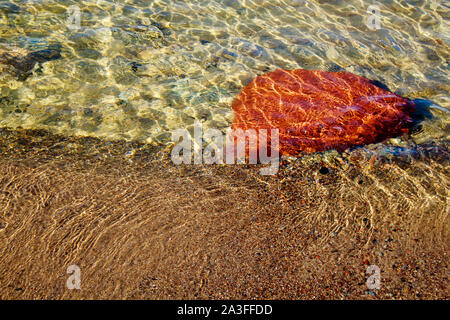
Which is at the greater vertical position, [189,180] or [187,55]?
[187,55]

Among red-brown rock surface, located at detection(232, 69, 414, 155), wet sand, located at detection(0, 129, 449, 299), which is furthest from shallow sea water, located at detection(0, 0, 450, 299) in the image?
red-brown rock surface, located at detection(232, 69, 414, 155)

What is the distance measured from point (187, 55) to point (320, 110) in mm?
2582

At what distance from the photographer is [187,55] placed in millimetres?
5699

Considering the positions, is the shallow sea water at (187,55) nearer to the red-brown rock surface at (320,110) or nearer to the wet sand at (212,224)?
the red-brown rock surface at (320,110)

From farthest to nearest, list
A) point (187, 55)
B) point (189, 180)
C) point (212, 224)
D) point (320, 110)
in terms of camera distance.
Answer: point (187, 55)
point (320, 110)
point (189, 180)
point (212, 224)

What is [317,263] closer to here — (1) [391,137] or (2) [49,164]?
(1) [391,137]

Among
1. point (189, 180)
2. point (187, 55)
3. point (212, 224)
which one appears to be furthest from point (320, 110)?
point (187, 55)

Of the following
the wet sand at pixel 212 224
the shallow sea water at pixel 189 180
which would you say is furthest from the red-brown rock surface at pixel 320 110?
the wet sand at pixel 212 224

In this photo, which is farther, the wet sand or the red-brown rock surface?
the red-brown rock surface

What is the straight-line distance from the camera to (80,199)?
3371 millimetres

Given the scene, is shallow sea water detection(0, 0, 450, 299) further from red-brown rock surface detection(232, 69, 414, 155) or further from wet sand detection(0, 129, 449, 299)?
red-brown rock surface detection(232, 69, 414, 155)

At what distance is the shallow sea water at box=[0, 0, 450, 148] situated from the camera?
4562 mm

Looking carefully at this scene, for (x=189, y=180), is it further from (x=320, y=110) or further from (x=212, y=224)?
(x=320, y=110)

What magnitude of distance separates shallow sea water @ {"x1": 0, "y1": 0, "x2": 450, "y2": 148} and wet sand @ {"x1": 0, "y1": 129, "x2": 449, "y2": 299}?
0.66m
